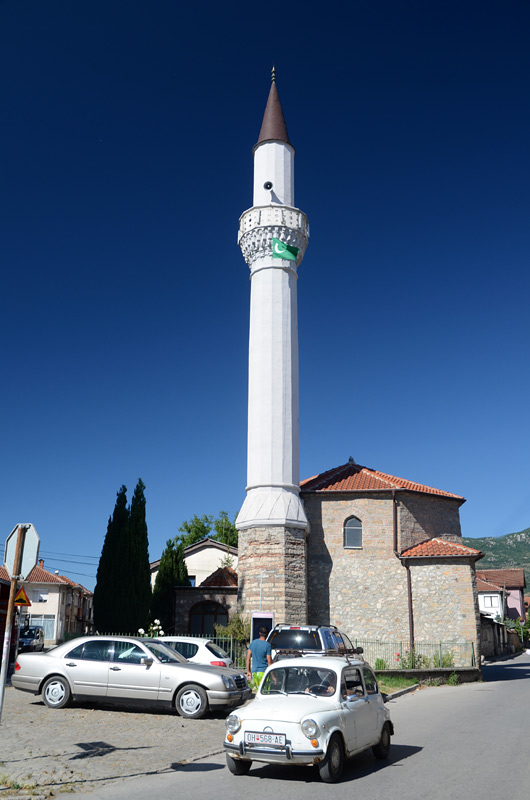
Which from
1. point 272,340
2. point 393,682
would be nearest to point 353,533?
point 393,682

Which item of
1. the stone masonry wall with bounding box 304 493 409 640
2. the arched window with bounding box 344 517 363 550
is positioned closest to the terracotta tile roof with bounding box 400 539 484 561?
the stone masonry wall with bounding box 304 493 409 640

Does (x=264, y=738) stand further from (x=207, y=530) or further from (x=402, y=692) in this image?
(x=207, y=530)

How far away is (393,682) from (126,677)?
11.5 m

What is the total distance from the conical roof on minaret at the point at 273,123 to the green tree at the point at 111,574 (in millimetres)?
18303

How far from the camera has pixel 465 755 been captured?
31.5 ft

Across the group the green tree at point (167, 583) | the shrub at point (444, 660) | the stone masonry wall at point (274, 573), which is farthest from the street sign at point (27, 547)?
the green tree at point (167, 583)

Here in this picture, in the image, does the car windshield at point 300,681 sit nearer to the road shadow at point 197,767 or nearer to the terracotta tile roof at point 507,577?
the road shadow at point 197,767

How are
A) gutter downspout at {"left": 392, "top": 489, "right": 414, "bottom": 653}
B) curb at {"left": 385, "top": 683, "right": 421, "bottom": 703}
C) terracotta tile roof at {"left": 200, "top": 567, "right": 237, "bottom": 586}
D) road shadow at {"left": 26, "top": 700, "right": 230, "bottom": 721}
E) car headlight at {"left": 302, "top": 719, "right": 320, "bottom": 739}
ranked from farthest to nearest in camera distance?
terracotta tile roof at {"left": 200, "top": 567, "right": 237, "bottom": 586}, gutter downspout at {"left": 392, "top": 489, "right": 414, "bottom": 653}, curb at {"left": 385, "top": 683, "right": 421, "bottom": 703}, road shadow at {"left": 26, "top": 700, "right": 230, "bottom": 721}, car headlight at {"left": 302, "top": 719, "right": 320, "bottom": 739}

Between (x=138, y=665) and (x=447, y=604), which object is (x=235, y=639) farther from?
(x=138, y=665)

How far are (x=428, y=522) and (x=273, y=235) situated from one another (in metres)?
14.6

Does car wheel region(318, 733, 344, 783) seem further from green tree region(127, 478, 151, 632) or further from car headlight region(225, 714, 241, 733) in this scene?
green tree region(127, 478, 151, 632)

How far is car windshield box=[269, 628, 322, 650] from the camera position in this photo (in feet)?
47.6

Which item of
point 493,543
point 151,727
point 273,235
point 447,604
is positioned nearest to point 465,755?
point 151,727

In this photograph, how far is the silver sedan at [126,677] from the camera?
12586mm
